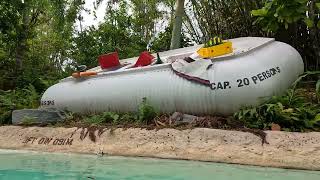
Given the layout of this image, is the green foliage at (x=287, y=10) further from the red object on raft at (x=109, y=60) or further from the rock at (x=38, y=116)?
the rock at (x=38, y=116)

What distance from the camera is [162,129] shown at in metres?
5.30

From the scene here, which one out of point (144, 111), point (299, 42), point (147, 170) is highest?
point (299, 42)

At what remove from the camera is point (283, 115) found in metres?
4.99

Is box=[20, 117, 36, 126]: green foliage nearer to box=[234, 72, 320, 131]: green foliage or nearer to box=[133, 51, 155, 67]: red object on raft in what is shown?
box=[133, 51, 155, 67]: red object on raft

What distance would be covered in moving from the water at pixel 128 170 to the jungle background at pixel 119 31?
2.10 m

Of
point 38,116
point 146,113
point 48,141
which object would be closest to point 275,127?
point 146,113

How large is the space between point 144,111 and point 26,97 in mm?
3450

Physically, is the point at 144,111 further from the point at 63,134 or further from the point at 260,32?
the point at 260,32

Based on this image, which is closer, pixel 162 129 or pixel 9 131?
pixel 162 129

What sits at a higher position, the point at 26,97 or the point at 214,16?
the point at 214,16

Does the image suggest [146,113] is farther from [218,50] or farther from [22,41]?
[22,41]

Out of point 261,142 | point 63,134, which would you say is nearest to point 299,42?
point 261,142

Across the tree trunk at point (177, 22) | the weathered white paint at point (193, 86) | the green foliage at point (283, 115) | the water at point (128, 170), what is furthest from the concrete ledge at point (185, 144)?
the tree trunk at point (177, 22)

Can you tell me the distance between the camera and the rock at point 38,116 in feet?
21.2
